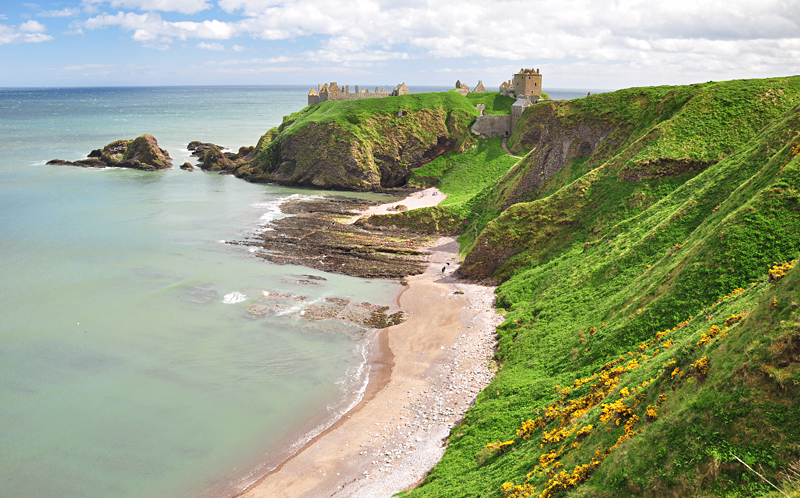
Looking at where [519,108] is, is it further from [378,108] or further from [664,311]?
[664,311]

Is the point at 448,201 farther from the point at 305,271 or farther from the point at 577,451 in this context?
the point at 577,451

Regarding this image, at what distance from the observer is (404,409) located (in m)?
26.8

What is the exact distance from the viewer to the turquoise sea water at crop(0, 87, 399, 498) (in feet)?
79.9

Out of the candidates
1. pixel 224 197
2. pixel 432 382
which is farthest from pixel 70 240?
pixel 432 382

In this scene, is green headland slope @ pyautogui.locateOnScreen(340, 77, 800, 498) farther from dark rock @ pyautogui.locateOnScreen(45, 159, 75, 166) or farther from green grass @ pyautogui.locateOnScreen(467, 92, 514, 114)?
dark rock @ pyautogui.locateOnScreen(45, 159, 75, 166)

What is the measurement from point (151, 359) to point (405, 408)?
17.7m

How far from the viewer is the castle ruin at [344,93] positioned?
355 ft

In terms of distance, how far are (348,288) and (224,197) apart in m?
45.6

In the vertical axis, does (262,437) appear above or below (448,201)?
below

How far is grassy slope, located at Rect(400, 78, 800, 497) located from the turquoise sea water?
1097 cm

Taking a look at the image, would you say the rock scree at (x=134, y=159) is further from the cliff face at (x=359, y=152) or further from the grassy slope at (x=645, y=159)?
the grassy slope at (x=645, y=159)

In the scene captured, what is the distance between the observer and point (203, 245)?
5550 centimetres

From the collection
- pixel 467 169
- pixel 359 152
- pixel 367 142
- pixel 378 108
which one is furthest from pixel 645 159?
pixel 378 108

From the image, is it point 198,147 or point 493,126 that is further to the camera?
point 198,147
